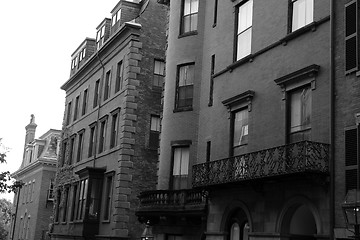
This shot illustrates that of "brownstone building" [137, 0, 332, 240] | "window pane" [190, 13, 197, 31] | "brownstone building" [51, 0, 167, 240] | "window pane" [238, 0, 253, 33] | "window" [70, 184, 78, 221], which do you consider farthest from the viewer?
"window" [70, 184, 78, 221]

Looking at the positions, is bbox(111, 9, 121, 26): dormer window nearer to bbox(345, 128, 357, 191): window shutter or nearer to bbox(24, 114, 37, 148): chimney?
bbox(345, 128, 357, 191): window shutter

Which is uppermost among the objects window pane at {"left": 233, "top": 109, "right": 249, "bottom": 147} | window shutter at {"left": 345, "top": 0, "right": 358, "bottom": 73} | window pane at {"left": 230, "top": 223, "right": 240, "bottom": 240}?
window shutter at {"left": 345, "top": 0, "right": 358, "bottom": 73}

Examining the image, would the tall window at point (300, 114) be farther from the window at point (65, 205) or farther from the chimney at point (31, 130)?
the chimney at point (31, 130)

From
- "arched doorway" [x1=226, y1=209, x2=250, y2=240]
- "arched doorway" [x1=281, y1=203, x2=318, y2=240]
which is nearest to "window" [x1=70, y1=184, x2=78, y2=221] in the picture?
"arched doorway" [x1=226, y1=209, x2=250, y2=240]

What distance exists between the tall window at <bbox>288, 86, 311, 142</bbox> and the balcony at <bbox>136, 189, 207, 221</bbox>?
20.0 feet

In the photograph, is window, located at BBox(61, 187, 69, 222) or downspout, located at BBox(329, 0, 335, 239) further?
window, located at BBox(61, 187, 69, 222)

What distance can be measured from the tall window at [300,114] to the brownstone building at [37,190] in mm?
40625

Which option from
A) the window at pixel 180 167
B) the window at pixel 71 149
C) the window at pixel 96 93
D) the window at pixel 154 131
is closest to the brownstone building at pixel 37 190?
the window at pixel 71 149

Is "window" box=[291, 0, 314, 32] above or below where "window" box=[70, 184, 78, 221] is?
above

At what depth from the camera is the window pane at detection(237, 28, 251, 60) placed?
861 inches

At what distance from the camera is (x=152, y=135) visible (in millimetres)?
33375

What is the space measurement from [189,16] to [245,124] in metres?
8.48

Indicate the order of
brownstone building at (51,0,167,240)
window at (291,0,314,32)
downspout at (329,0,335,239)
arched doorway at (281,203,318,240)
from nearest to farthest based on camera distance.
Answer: downspout at (329,0,335,239), arched doorway at (281,203,318,240), window at (291,0,314,32), brownstone building at (51,0,167,240)

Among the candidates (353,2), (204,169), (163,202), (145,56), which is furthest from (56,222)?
(353,2)
